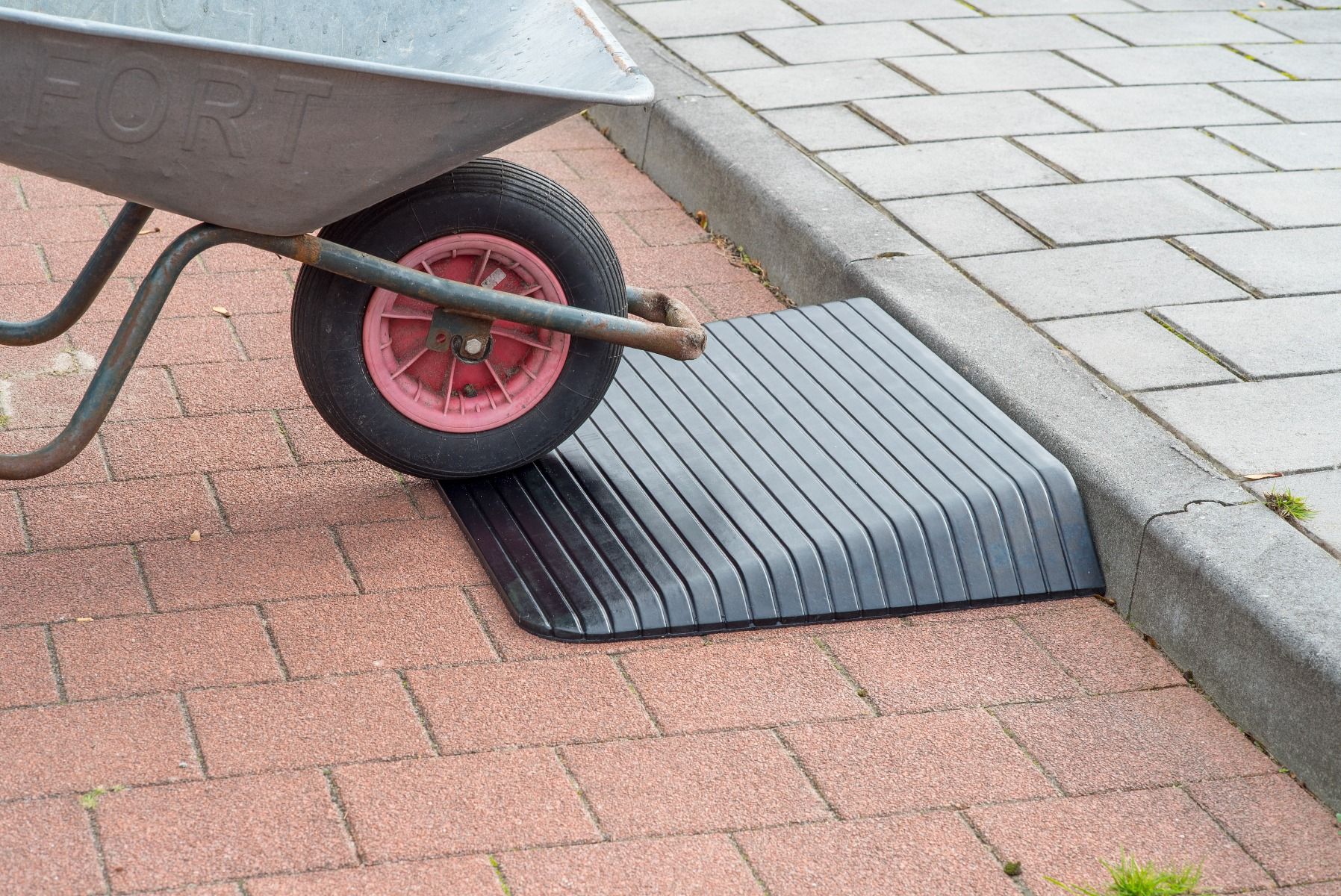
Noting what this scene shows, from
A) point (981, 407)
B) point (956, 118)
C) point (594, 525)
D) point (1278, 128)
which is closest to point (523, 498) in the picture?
point (594, 525)

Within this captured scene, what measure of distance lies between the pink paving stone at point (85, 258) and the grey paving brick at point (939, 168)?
179 cm

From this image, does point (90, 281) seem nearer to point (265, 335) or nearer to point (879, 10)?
point (265, 335)

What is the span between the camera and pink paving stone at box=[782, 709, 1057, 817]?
2.19 metres

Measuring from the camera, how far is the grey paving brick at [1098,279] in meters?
3.41

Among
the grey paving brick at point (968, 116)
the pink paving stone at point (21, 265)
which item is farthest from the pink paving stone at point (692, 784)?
the grey paving brick at point (968, 116)

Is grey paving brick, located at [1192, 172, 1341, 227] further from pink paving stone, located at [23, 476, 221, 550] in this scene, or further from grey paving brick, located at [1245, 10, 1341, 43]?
pink paving stone, located at [23, 476, 221, 550]

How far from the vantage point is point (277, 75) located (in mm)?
2209

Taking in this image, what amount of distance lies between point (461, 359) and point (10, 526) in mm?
864

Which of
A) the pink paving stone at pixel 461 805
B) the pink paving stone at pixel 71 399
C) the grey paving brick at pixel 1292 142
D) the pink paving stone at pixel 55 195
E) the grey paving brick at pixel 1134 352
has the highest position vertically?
the grey paving brick at pixel 1292 142

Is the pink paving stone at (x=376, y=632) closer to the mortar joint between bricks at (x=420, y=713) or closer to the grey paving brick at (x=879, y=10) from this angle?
the mortar joint between bricks at (x=420, y=713)

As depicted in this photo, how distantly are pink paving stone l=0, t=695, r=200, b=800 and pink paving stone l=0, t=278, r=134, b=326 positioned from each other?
1482 mm

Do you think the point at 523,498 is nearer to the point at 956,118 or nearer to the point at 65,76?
the point at 65,76

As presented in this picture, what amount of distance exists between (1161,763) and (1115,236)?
1.81 m

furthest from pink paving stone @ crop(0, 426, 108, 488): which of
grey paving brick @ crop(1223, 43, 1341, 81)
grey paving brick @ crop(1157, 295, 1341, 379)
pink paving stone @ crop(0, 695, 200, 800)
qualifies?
grey paving brick @ crop(1223, 43, 1341, 81)
